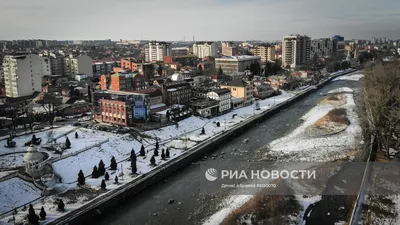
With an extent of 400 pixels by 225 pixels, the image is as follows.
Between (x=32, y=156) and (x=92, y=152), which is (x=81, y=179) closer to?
(x=32, y=156)

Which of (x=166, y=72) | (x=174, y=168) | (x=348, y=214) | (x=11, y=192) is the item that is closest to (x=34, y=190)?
(x=11, y=192)

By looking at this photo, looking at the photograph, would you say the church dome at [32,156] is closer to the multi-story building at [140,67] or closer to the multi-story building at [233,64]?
the multi-story building at [140,67]

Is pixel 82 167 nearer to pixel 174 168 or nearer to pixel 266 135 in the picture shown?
pixel 174 168

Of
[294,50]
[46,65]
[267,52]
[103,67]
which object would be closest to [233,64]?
[294,50]

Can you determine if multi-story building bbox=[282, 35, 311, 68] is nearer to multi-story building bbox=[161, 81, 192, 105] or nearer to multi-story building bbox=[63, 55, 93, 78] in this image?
multi-story building bbox=[63, 55, 93, 78]

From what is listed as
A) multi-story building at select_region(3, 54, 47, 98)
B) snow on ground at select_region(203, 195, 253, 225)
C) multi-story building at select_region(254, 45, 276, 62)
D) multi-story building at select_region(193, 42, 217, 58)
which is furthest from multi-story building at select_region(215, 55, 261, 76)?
snow on ground at select_region(203, 195, 253, 225)

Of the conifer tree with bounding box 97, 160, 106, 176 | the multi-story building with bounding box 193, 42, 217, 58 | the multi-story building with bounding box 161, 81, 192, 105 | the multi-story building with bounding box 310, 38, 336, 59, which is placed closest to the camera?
the conifer tree with bounding box 97, 160, 106, 176
